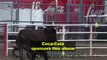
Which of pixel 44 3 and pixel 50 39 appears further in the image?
pixel 44 3

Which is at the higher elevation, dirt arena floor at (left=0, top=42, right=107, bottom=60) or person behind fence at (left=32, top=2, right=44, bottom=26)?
person behind fence at (left=32, top=2, right=44, bottom=26)

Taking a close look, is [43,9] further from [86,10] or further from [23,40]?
[23,40]

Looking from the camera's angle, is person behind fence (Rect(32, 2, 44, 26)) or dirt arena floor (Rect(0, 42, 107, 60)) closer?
dirt arena floor (Rect(0, 42, 107, 60))

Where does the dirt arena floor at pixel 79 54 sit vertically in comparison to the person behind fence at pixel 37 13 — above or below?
below

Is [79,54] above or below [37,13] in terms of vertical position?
below

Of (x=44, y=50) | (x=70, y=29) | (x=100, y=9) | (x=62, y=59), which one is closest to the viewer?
(x=44, y=50)

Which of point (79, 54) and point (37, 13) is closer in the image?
point (79, 54)

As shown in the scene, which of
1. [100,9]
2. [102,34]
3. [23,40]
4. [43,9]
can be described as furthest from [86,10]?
[23,40]

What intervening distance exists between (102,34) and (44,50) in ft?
19.2

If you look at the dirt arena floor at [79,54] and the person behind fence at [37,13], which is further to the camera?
the person behind fence at [37,13]

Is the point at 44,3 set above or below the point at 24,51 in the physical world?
above

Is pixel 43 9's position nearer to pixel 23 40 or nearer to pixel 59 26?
pixel 59 26

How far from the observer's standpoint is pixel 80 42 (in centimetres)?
1638

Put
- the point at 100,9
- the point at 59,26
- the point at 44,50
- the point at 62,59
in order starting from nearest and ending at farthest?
1. the point at 44,50
2. the point at 62,59
3. the point at 59,26
4. the point at 100,9
